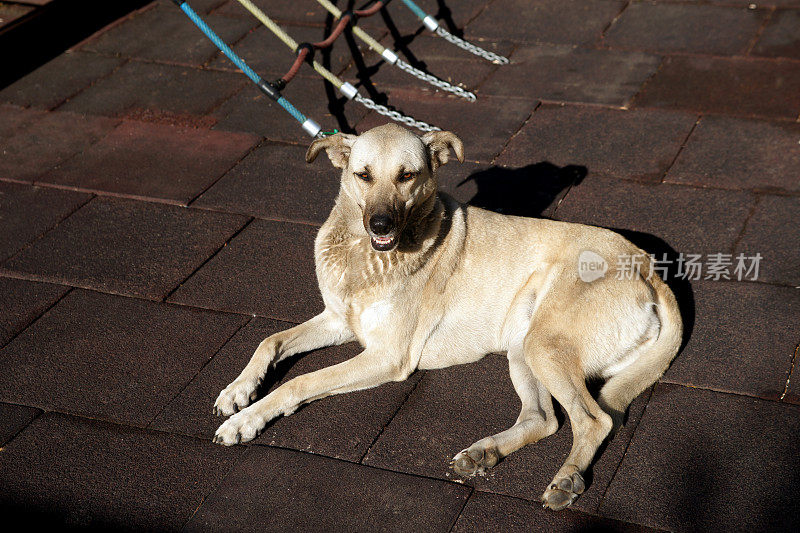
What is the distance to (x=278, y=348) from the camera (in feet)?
16.3

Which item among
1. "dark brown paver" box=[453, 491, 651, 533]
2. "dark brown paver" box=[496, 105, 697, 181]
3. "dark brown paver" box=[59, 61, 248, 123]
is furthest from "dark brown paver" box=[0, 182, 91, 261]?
"dark brown paver" box=[453, 491, 651, 533]

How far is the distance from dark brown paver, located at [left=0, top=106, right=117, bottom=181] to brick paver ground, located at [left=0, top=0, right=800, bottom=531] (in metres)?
0.03

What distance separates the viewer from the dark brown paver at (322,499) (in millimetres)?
4031

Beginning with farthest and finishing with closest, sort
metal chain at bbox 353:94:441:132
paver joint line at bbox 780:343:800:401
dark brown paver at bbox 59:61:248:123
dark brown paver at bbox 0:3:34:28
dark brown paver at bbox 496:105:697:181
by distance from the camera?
dark brown paver at bbox 0:3:34:28
dark brown paver at bbox 59:61:248:123
metal chain at bbox 353:94:441:132
dark brown paver at bbox 496:105:697:181
paver joint line at bbox 780:343:800:401

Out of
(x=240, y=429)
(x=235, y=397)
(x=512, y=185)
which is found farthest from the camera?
(x=512, y=185)

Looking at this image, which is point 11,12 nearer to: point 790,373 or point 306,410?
point 306,410

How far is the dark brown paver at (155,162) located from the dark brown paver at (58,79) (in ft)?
3.95

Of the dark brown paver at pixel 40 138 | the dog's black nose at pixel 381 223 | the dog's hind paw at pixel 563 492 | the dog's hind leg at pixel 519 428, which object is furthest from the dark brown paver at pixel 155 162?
the dog's hind paw at pixel 563 492

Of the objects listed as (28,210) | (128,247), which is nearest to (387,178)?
(128,247)

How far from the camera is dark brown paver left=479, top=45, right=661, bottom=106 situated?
26.5 ft

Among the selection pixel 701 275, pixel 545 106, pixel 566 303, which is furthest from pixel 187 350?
pixel 545 106

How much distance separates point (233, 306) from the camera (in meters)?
5.66

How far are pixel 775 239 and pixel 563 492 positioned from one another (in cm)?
300

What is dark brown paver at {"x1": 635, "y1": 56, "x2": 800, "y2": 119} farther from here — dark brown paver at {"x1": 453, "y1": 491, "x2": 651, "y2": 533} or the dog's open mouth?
dark brown paver at {"x1": 453, "y1": 491, "x2": 651, "y2": 533}
